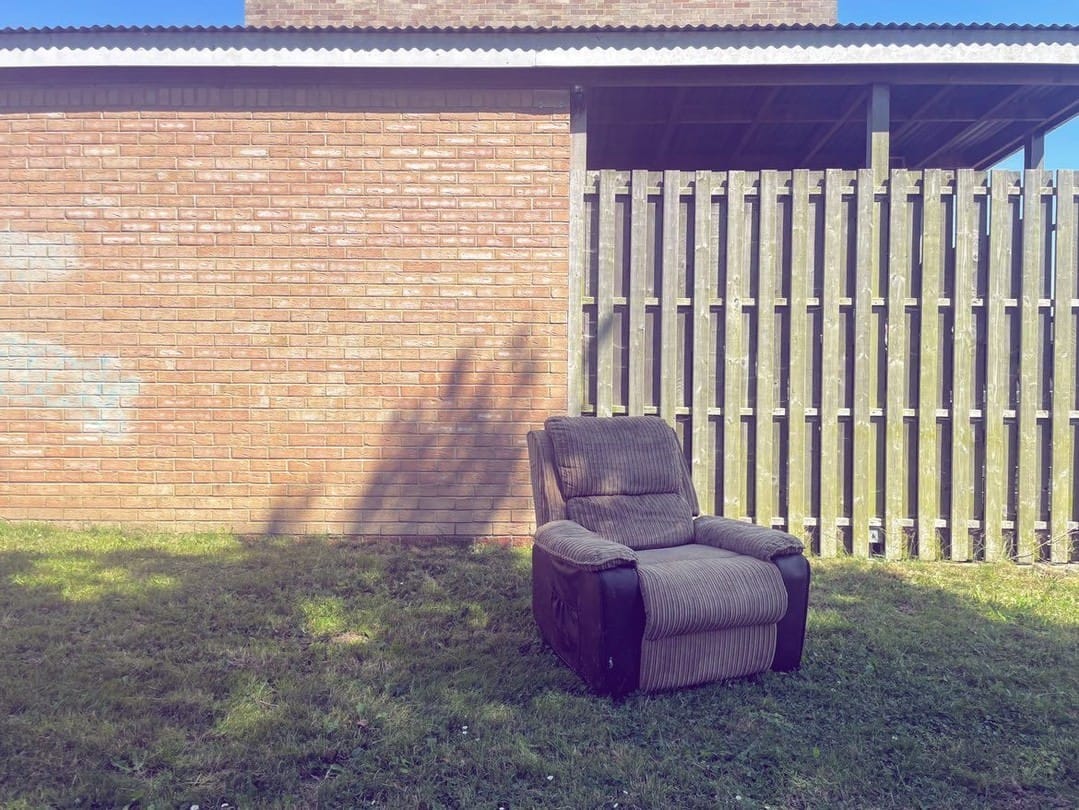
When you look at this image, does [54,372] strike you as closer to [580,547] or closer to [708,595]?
[580,547]

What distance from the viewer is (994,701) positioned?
290cm

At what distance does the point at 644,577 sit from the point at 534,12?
282 inches

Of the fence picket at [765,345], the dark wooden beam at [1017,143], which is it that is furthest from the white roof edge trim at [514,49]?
the dark wooden beam at [1017,143]

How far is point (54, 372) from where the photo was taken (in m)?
5.12

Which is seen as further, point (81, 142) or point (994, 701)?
point (81, 142)

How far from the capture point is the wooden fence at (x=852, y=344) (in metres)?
4.93

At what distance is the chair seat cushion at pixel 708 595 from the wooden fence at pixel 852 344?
6.62 ft

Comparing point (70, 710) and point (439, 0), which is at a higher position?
point (439, 0)

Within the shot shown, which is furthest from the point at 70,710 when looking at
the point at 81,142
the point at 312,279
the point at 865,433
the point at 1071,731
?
the point at 865,433

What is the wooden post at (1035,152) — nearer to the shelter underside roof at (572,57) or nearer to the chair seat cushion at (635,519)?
the shelter underside roof at (572,57)

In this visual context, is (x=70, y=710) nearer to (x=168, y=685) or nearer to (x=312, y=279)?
(x=168, y=685)

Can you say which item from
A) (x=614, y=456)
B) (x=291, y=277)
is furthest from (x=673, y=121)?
(x=614, y=456)

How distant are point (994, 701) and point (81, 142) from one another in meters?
5.97

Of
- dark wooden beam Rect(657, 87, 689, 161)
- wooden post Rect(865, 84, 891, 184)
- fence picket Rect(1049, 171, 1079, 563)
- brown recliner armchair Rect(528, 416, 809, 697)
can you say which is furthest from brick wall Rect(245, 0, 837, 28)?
brown recliner armchair Rect(528, 416, 809, 697)
